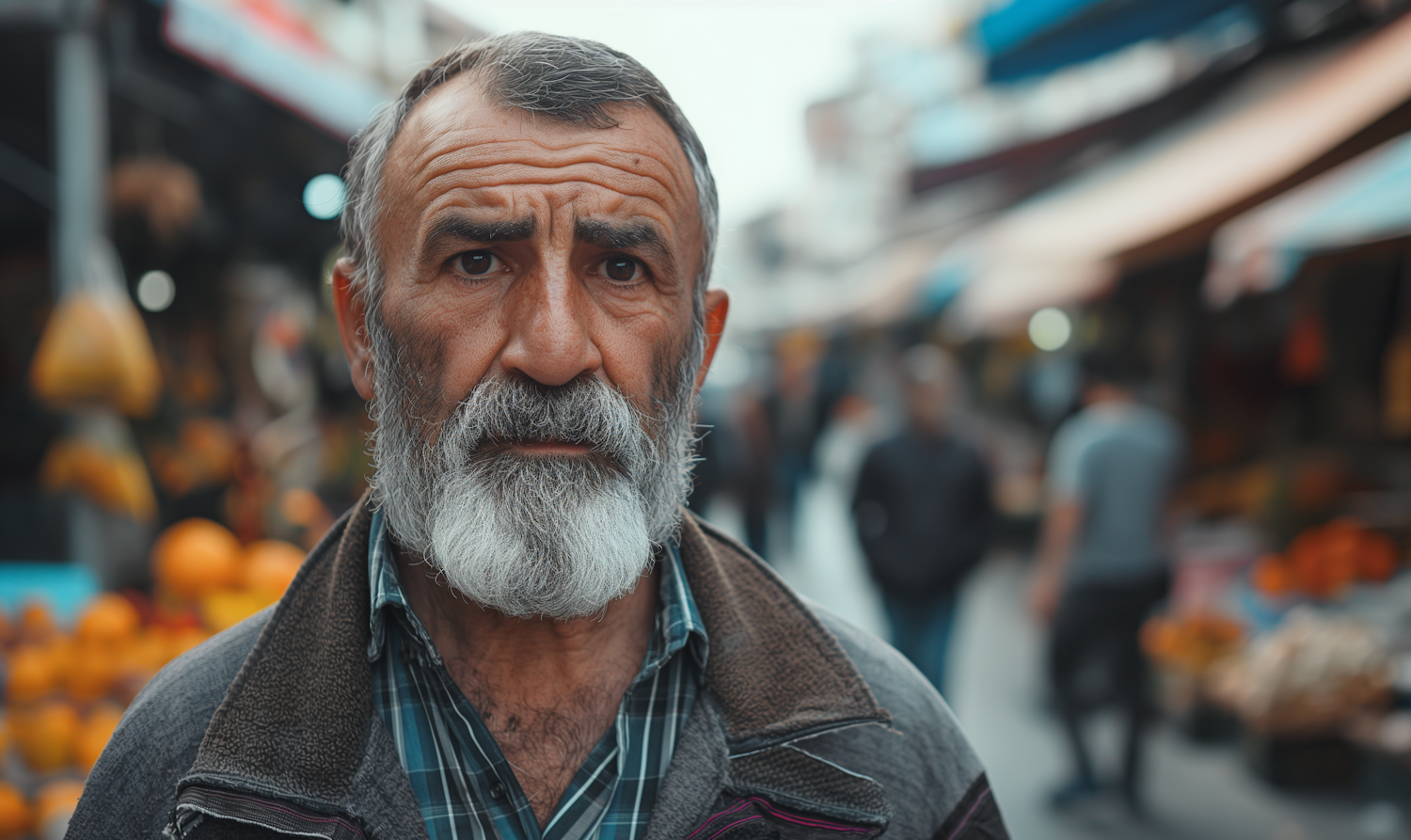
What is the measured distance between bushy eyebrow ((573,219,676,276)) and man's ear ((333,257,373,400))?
0.39 meters

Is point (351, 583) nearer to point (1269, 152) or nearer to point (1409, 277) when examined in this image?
point (1269, 152)

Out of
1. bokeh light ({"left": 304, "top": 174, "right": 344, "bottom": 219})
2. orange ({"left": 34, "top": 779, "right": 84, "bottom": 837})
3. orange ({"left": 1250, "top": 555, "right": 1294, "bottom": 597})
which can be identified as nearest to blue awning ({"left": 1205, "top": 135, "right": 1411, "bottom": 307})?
orange ({"left": 1250, "top": 555, "right": 1294, "bottom": 597})

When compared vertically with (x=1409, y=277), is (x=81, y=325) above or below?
above

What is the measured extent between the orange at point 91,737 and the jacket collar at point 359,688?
5.92 feet

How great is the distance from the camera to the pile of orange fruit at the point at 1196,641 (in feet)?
19.7

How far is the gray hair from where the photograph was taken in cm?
132

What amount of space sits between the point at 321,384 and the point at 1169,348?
7776 millimetres

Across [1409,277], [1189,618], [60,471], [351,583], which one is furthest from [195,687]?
[1409,277]

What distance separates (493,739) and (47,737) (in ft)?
7.24

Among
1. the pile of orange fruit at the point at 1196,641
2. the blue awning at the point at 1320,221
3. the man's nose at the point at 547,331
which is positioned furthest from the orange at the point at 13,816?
the blue awning at the point at 1320,221

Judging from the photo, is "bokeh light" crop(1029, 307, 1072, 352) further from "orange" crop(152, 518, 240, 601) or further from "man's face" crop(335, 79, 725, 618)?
"man's face" crop(335, 79, 725, 618)

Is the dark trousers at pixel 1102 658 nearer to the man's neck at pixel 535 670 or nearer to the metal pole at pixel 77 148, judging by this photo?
the man's neck at pixel 535 670

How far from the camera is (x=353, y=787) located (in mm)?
1212

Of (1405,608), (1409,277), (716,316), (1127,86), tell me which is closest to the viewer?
(716,316)
